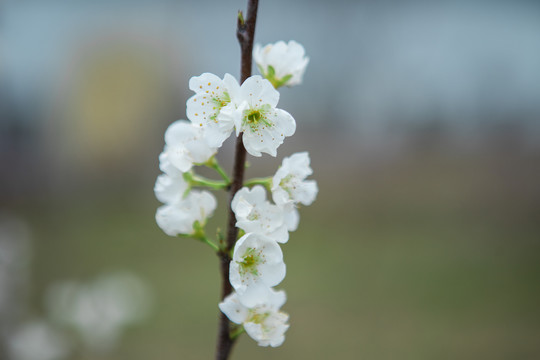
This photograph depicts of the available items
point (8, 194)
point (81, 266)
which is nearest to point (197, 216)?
point (81, 266)

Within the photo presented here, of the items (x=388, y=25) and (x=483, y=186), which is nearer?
(x=483, y=186)

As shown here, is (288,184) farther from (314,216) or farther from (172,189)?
(314,216)

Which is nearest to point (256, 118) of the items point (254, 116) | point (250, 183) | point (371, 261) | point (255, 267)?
point (254, 116)

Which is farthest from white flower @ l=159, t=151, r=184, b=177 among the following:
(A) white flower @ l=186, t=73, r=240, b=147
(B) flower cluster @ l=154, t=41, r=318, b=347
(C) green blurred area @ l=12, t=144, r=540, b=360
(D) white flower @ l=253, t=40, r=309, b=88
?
(C) green blurred area @ l=12, t=144, r=540, b=360

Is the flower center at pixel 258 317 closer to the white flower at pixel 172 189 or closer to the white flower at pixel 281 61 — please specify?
the white flower at pixel 172 189

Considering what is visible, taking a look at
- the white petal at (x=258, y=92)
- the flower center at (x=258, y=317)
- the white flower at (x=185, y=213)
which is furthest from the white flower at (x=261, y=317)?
the white petal at (x=258, y=92)

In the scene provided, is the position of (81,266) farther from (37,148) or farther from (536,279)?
(536,279)
